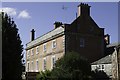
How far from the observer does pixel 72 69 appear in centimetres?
3819

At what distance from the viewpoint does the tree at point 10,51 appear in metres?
27.6

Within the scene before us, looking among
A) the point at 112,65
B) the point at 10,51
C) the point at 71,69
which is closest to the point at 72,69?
the point at 71,69

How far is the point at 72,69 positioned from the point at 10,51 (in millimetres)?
12090

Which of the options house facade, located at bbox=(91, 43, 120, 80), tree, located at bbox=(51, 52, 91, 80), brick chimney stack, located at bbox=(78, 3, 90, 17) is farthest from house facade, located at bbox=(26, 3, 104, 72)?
tree, located at bbox=(51, 52, 91, 80)

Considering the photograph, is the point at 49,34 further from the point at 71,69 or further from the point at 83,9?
the point at 71,69

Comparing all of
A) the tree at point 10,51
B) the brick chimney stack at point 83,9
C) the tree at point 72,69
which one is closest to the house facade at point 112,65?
the tree at point 72,69

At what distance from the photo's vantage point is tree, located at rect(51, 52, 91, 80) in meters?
37.7

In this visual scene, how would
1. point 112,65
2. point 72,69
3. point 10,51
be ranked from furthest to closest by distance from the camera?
point 112,65, point 72,69, point 10,51

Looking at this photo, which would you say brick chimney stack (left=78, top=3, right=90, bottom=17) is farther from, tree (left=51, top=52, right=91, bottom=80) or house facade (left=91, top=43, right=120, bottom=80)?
tree (left=51, top=52, right=91, bottom=80)

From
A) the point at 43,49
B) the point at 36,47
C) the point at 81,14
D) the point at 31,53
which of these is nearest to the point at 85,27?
the point at 81,14

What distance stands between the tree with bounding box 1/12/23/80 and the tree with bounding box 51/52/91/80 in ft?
32.3

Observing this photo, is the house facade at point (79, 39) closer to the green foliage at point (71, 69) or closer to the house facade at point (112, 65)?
the house facade at point (112, 65)

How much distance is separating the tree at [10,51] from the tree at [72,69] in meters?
9.86

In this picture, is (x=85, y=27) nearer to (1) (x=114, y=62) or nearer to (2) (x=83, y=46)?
(2) (x=83, y=46)
